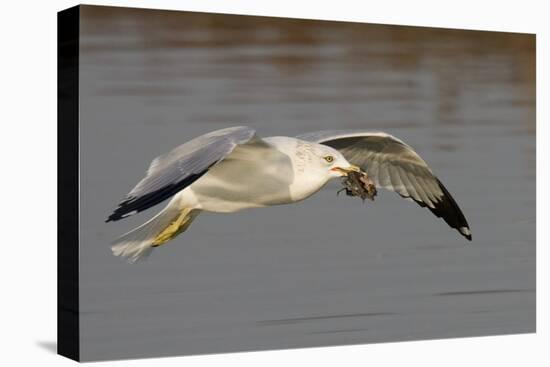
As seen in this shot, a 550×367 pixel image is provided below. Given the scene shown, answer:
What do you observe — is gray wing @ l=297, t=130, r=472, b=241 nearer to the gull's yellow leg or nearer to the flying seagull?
the flying seagull

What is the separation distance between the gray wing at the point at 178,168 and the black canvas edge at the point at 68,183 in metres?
0.34

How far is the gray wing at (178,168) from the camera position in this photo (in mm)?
9008

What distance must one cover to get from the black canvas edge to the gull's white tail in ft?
1.08

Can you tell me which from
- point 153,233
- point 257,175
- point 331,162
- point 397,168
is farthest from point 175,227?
point 397,168

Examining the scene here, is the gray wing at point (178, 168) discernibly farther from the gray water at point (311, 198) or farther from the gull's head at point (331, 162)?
the gull's head at point (331, 162)

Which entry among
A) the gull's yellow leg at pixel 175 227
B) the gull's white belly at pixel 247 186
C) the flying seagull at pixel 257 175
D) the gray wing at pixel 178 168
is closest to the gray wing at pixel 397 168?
the flying seagull at pixel 257 175

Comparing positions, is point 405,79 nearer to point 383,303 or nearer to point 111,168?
point 383,303

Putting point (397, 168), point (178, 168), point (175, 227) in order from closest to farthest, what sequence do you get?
point (178, 168) → point (175, 227) → point (397, 168)

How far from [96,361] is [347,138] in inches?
95.0

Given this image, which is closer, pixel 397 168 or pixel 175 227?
pixel 175 227

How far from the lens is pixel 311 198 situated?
9.82m

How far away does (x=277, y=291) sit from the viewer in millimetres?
9711

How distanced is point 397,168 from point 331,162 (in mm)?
604

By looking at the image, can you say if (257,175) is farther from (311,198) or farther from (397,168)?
(397,168)
